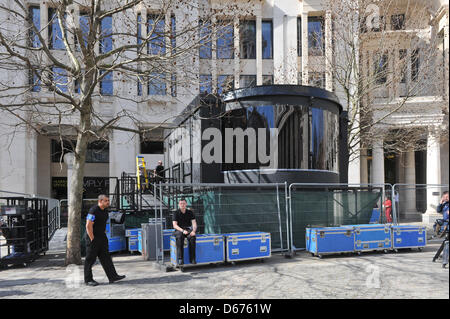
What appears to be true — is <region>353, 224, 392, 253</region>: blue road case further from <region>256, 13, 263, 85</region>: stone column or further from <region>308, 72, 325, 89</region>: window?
<region>256, 13, 263, 85</region>: stone column

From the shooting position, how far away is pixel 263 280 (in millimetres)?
7312

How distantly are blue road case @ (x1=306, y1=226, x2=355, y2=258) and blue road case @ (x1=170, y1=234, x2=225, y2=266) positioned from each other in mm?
2701

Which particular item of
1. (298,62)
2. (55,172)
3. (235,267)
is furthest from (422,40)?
(55,172)

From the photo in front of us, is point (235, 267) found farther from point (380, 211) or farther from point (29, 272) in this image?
point (380, 211)

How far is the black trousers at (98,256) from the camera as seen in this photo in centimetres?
720

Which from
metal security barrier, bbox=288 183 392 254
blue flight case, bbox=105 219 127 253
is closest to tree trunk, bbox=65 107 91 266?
blue flight case, bbox=105 219 127 253

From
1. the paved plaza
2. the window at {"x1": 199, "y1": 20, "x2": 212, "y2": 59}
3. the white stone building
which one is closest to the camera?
the paved plaza

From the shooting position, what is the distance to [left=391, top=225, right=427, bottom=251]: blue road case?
417 inches

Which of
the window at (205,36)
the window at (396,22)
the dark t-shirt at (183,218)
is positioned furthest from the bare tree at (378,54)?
the dark t-shirt at (183,218)

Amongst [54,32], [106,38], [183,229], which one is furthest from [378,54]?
[54,32]

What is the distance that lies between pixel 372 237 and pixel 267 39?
787 inches

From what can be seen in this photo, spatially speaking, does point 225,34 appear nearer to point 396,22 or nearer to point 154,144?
point 396,22

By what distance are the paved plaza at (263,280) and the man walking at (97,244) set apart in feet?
0.76

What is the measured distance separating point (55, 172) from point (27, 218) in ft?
66.5
